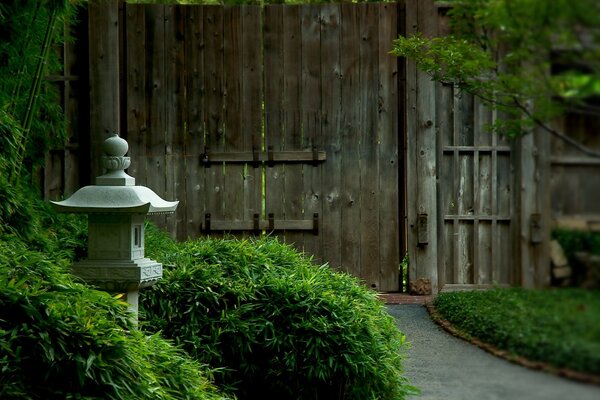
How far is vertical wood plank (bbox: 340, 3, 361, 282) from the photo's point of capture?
493 cm

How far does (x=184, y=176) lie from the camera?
4992 mm

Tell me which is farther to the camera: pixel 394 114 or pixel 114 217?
pixel 394 114

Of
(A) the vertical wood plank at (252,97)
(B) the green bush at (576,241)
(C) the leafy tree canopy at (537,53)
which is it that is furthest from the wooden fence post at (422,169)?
(B) the green bush at (576,241)

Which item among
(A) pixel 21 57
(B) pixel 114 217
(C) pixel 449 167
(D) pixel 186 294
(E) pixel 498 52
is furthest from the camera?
(C) pixel 449 167

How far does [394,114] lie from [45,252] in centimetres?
231

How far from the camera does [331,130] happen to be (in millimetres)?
4957

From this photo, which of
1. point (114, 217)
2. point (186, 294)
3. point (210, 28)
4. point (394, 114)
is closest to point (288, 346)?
point (186, 294)

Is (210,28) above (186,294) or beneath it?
above

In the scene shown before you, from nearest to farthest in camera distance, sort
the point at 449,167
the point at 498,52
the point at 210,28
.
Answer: the point at 498,52 → the point at 449,167 → the point at 210,28

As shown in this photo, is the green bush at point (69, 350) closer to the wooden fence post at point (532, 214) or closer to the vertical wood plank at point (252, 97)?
the wooden fence post at point (532, 214)

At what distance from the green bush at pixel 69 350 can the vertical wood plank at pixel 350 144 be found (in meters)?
2.22

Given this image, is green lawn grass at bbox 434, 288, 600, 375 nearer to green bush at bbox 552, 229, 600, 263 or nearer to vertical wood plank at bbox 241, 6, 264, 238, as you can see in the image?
green bush at bbox 552, 229, 600, 263

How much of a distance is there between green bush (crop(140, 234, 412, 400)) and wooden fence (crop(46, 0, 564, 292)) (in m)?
1.42

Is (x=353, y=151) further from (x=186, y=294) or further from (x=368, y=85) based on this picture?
(x=186, y=294)
